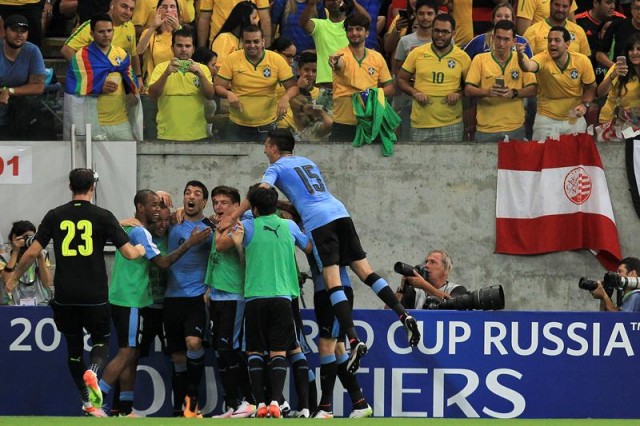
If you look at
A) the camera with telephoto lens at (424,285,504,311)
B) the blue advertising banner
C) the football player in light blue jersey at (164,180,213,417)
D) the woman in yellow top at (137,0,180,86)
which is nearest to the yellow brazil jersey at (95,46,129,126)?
the woman in yellow top at (137,0,180,86)

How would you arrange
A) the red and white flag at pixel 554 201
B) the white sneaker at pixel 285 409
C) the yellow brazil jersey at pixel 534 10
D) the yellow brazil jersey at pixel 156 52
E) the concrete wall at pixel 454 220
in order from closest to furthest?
1. the white sneaker at pixel 285 409
2. the red and white flag at pixel 554 201
3. the concrete wall at pixel 454 220
4. the yellow brazil jersey at pixel 156 52
5. the yellow brazil jersey at pixel 534 10

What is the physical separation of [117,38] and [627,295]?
6.96 m

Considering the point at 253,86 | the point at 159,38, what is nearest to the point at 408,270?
the point at 253,86

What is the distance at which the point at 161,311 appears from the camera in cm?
1399

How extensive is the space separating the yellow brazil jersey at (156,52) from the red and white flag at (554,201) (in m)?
4.10

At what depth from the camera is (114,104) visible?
17344mm

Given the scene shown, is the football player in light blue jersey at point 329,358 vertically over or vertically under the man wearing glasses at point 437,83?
under

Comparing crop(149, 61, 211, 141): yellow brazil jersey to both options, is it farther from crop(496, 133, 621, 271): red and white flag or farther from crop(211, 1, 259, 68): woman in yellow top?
crop(496, 133, 621, 271): red and white flag

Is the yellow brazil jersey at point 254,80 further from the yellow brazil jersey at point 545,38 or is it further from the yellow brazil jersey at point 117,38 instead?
the yellow brazil jersey at point 545,38

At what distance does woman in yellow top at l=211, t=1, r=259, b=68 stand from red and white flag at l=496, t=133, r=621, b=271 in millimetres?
3343

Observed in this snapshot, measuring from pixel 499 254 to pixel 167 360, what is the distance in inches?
210

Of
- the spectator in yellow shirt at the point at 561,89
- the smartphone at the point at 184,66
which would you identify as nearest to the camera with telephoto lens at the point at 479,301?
the spectator in yellow shirt at the point at 561,89

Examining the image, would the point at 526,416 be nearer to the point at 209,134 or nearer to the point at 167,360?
the point at 167,360

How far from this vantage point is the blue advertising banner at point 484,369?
46.6 feet
